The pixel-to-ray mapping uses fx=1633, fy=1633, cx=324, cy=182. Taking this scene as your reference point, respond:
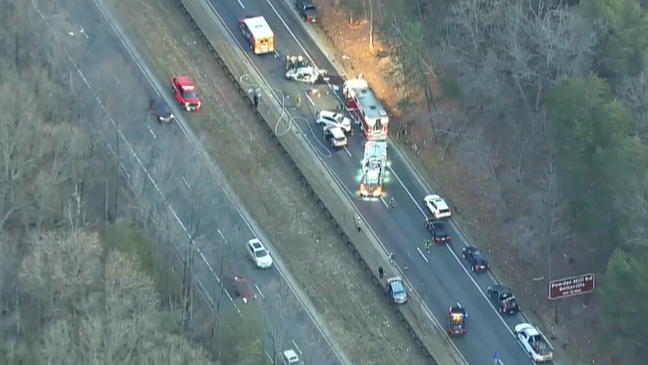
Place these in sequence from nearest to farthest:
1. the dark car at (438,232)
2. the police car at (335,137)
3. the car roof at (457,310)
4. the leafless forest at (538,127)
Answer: the leafless forest at (538,127) < the car roof at (457,310) < the dark car at (438,232) < the police car at (335,137)

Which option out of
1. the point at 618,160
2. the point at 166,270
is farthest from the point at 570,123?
the point at 166,270

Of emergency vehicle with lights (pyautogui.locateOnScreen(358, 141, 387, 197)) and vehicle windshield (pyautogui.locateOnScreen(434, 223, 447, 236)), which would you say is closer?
vehicle windshield (pyautogui.locateOnScreen(434, 223, 447, 236))

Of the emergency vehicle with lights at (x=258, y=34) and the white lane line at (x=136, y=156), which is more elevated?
the emergency vehicle with lights at (x=258, y=34)

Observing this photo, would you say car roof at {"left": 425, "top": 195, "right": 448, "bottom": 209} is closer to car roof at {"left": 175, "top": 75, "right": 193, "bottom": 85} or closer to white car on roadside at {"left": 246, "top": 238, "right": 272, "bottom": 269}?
white car on roadside at {"left": 246, "top": 238, "right": 272, "bottom": 269}

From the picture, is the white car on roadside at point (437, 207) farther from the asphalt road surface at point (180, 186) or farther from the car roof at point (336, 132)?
the asphalt road surface at point (180, 186)

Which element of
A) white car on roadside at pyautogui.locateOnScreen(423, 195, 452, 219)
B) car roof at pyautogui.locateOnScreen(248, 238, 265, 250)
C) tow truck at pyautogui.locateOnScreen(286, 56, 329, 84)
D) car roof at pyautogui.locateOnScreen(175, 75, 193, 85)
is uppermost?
car roof at pyautogui.locateOnScreen(175, 75, 193, 85)

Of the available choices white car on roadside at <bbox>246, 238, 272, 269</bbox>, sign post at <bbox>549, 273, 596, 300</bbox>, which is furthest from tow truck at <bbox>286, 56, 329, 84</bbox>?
sign post at <bbox>549, 273, 596, 300</bbox>

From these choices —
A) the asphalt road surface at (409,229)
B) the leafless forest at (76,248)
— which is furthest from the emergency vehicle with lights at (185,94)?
the leafless forest at (76,248)
